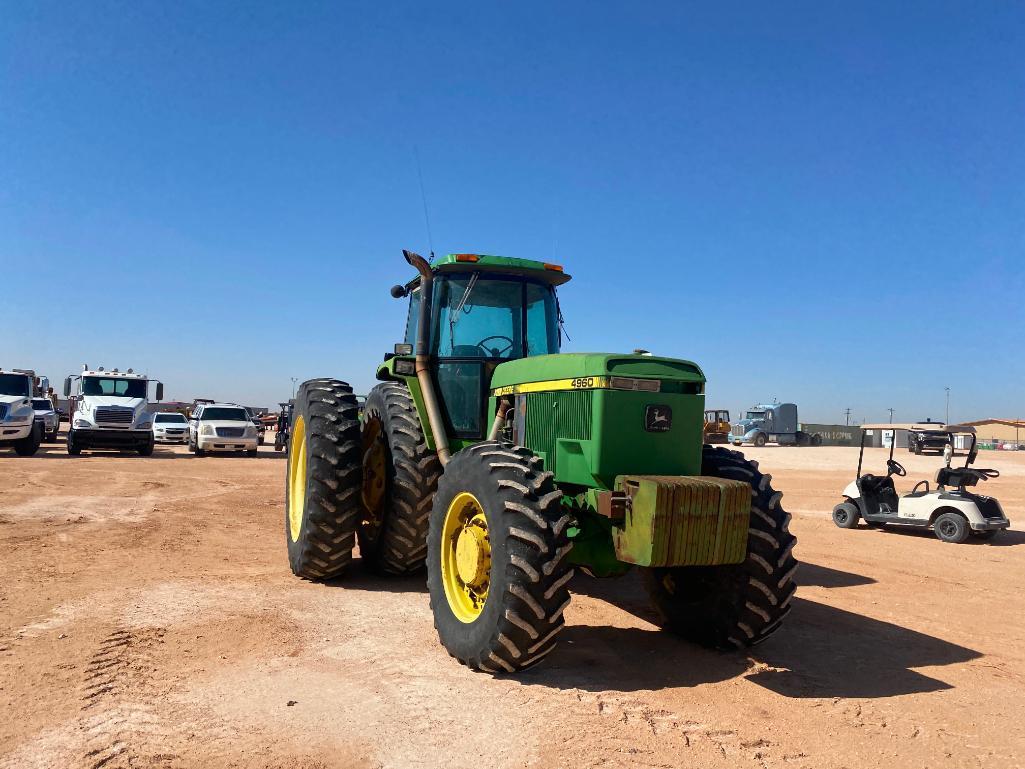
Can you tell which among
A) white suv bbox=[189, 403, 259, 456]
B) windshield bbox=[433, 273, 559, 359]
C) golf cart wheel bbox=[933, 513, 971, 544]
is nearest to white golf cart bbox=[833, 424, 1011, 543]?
golf cart wheel bbox=[933, 513, 971, 544]

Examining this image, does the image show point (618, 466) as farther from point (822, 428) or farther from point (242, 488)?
point (822, 428)

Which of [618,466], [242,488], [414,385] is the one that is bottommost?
[242,488]

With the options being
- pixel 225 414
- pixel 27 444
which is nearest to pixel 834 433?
pixel 225 414

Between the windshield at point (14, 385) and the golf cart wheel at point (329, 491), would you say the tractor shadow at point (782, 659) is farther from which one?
the windshield at point (14, 385)

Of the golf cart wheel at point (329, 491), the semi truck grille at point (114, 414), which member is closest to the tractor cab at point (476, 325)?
the golf cart wheel at point (329, 491)

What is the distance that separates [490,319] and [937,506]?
842 centimetres

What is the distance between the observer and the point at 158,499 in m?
12.7

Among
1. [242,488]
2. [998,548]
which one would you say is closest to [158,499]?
[242,488]

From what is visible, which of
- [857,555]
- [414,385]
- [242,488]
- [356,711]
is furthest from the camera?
[242,488]

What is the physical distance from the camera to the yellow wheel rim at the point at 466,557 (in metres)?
4.86

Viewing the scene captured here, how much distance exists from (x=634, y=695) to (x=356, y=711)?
1554mm

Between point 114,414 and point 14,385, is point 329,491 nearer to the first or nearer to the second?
point 114,414

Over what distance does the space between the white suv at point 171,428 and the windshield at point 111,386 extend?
791 cm

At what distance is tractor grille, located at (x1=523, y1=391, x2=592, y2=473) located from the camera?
507 centimetres
